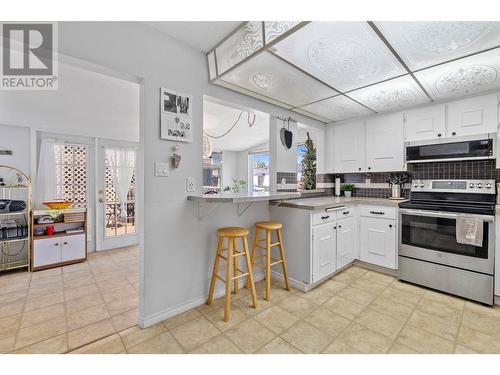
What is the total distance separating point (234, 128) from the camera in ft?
16.6

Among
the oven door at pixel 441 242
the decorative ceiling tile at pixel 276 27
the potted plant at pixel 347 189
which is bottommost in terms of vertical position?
the oven door at pixel 441 242

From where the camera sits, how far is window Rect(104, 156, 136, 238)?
3957 millimetres

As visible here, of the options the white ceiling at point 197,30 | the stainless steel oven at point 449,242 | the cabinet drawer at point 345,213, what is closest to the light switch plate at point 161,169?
the white ceiling at point 197,30

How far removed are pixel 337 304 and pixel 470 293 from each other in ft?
4.33

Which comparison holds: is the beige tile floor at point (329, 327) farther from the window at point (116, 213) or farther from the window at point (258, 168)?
the window at point (258, 168)

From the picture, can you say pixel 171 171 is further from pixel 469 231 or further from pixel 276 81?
pixel 469 231

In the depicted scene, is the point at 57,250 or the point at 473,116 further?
the point at 57,250

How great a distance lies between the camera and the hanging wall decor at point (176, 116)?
183 cm

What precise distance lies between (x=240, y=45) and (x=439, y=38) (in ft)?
4.60

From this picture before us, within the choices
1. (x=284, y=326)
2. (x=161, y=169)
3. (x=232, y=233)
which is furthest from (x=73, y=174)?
(x=284, y=326)

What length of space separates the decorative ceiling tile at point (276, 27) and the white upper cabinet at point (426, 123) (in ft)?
7.53

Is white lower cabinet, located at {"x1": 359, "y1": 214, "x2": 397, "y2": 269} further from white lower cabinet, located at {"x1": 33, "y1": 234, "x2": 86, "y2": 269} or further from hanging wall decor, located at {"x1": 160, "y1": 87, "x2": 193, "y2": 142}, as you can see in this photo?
white lower cabinet, located at {"x1": 33, "y1": 234, "x2": 86, "y2": 269}
